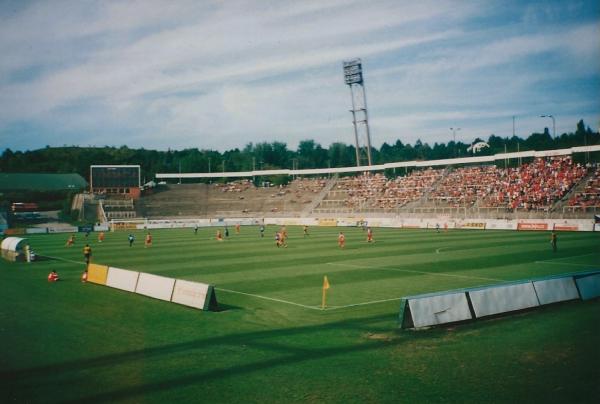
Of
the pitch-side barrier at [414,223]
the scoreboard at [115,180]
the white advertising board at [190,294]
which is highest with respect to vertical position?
the scoreboard at [115,180]

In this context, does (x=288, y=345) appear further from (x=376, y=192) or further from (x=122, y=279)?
(x=376, y=192)

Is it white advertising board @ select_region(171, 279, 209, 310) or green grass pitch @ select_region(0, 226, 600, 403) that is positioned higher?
white advertising board @ select_region(171, 279, 209, 310)

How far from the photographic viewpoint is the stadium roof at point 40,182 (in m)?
103

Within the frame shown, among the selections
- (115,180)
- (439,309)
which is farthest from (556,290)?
(115,180)

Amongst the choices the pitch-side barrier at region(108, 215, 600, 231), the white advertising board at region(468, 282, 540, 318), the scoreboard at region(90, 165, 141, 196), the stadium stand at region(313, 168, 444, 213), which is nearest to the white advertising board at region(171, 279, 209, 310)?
the white advertising board at region(468, 282, 540, 318)

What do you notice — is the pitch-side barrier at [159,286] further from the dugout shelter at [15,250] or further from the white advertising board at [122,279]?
the dugout shelter at [15,250]

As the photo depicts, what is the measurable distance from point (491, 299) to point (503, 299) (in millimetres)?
539

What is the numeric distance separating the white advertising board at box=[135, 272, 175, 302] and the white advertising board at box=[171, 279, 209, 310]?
354mm

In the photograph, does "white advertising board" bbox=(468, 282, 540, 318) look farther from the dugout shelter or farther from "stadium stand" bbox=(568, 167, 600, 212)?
"stadium stand" bbox=(568, 167, 600, 212)

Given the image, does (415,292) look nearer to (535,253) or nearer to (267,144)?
(535,253)

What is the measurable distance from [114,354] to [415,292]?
1250 cm

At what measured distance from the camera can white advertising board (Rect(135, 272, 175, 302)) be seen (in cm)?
2002

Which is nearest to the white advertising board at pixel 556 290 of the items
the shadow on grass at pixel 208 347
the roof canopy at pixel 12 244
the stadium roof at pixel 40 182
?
the shadow on grass at pixel 208 347

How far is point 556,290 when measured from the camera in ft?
59.0
